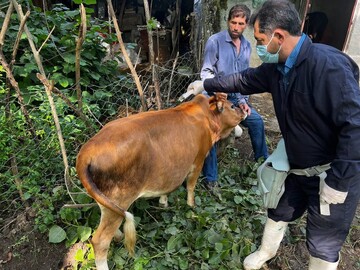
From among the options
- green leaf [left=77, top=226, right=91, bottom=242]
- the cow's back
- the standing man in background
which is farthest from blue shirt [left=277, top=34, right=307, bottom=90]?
green leaf [left=77, top=226, right=91, bottom=242]

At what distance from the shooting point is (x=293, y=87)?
7.45 feet

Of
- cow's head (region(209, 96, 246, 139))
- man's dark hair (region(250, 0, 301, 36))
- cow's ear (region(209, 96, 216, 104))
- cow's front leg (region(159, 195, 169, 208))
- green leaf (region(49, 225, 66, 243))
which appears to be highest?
man's dark hair (region(250, 0, 301, 36))

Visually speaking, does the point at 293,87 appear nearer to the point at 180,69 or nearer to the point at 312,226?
the point at 312,226

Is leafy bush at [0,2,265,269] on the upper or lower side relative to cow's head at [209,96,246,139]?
lower

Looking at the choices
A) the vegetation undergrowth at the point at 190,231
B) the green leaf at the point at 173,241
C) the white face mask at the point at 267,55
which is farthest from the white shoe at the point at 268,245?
the white face mask at the point at 267,55

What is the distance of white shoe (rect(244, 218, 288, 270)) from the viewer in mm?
2971

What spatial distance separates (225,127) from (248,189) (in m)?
0.96

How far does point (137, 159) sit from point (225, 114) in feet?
4.72

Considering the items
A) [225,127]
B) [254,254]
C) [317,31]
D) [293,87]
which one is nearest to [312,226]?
[254,254]

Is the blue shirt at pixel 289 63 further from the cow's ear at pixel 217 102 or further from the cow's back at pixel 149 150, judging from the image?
the cow's ear at pixel 217 102

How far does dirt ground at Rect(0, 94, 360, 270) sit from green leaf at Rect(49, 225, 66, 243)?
100 mm

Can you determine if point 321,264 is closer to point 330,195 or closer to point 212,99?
point 330,195

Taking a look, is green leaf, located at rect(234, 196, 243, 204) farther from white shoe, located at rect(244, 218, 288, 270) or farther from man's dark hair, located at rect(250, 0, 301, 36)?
man's dark hair, located at rect(250, 0, 301, 36)

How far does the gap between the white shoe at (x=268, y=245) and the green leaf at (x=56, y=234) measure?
174 cm
